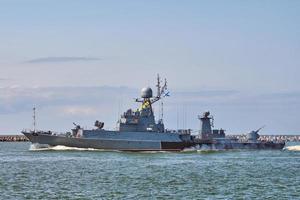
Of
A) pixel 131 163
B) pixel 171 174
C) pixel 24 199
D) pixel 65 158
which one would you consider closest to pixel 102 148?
pixel 65 158

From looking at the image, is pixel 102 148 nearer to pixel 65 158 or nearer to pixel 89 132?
pixel 89 132

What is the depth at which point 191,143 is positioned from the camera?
359ft

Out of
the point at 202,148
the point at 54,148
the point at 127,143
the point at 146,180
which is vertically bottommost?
the point at 146,180

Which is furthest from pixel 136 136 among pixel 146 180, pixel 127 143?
pixel 146 180

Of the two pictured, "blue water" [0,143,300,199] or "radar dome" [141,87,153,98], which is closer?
"blue water" [0,143,300,199]

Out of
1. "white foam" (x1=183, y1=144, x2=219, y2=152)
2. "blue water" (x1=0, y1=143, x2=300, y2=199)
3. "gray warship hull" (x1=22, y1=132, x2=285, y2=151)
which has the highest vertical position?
"gray warship hull" (x1=22, y1=132, x2=285, y2=151)

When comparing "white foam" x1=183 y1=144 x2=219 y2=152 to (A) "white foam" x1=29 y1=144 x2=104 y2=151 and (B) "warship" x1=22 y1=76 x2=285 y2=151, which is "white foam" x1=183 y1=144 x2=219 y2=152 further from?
(A) "white foam" x1=29 y1=144 x2=104 y2=151

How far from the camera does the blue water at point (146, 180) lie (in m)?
44.9

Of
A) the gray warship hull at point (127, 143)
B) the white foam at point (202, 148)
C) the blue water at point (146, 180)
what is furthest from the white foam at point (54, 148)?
the blue water at point (146, 180)

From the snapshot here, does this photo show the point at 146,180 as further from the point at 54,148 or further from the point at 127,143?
the point at 54,148

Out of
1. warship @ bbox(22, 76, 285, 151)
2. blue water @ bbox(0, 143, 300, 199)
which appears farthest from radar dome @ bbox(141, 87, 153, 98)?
blue water @ bbox(0, 143, 300, 199)

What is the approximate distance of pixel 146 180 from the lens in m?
54.9

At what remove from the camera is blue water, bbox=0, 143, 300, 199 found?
44.9 meters

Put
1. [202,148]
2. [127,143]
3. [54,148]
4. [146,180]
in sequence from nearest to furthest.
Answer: [146,180] → [127,143] → [54,148] → [202,148]
